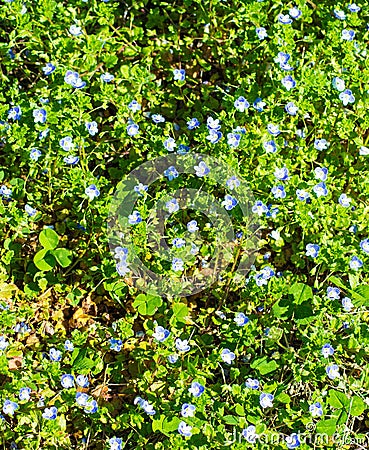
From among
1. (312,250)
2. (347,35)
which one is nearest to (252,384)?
(312,250)

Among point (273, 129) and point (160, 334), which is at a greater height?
point (273, 129)

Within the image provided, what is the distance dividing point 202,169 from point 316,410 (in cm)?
116

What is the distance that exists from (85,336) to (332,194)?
1.39m

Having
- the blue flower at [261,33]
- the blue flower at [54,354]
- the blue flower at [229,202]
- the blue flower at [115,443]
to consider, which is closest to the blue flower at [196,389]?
the blue flower at [115,443]

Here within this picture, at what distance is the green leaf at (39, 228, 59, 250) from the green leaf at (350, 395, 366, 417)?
1513mm

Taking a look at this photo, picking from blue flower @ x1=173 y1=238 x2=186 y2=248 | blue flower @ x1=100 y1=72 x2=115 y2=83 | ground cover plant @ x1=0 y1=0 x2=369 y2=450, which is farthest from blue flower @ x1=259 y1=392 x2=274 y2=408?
blue flower @ x1=100 y1=72 x2=115 y2=83

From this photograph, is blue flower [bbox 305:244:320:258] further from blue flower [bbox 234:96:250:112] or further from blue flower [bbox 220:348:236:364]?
blue flower [bbox 234:96:250:112]

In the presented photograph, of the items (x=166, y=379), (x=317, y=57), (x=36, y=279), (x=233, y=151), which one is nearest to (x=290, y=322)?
(x=166, y=379)

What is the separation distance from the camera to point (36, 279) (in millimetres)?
3428

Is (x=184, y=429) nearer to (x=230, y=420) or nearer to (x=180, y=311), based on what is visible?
(x=230, y=420)

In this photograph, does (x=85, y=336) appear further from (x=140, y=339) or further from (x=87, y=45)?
(x=87, y=45)

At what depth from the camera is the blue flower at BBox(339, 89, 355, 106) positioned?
358 centimetres

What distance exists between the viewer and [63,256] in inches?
133

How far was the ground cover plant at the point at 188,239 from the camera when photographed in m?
3.03
